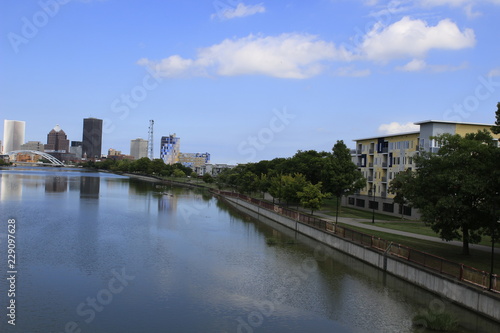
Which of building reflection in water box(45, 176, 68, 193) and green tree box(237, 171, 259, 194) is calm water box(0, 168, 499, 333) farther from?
building reflection in water box(45, 176, 68, 193)

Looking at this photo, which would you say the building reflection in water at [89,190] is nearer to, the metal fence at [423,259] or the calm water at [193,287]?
the calm water at [193,287]

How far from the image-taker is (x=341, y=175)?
2611 inches

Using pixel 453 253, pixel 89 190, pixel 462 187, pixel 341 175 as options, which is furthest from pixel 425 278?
pixel 89 190

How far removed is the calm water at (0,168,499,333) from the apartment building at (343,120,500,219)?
84.5 feet

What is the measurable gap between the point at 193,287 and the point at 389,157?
52.4 metres

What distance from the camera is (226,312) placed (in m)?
22.8

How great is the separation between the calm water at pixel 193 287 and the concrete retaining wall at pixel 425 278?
0.56 m

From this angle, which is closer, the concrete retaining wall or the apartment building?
the concrete retaining wall

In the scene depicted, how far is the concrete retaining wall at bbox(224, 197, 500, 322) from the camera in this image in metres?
21.6

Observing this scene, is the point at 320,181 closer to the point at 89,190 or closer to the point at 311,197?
the point at 311,197

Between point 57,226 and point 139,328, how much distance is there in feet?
106

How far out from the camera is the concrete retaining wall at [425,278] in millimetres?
21594

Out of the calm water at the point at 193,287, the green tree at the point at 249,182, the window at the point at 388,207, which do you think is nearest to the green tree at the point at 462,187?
the calm water at the point at 193,287

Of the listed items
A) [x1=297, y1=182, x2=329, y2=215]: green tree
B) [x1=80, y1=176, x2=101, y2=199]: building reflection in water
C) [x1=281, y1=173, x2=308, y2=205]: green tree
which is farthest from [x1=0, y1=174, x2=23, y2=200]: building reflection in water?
[x1=297, y1=182, x2=329, y2=215]: green tree
